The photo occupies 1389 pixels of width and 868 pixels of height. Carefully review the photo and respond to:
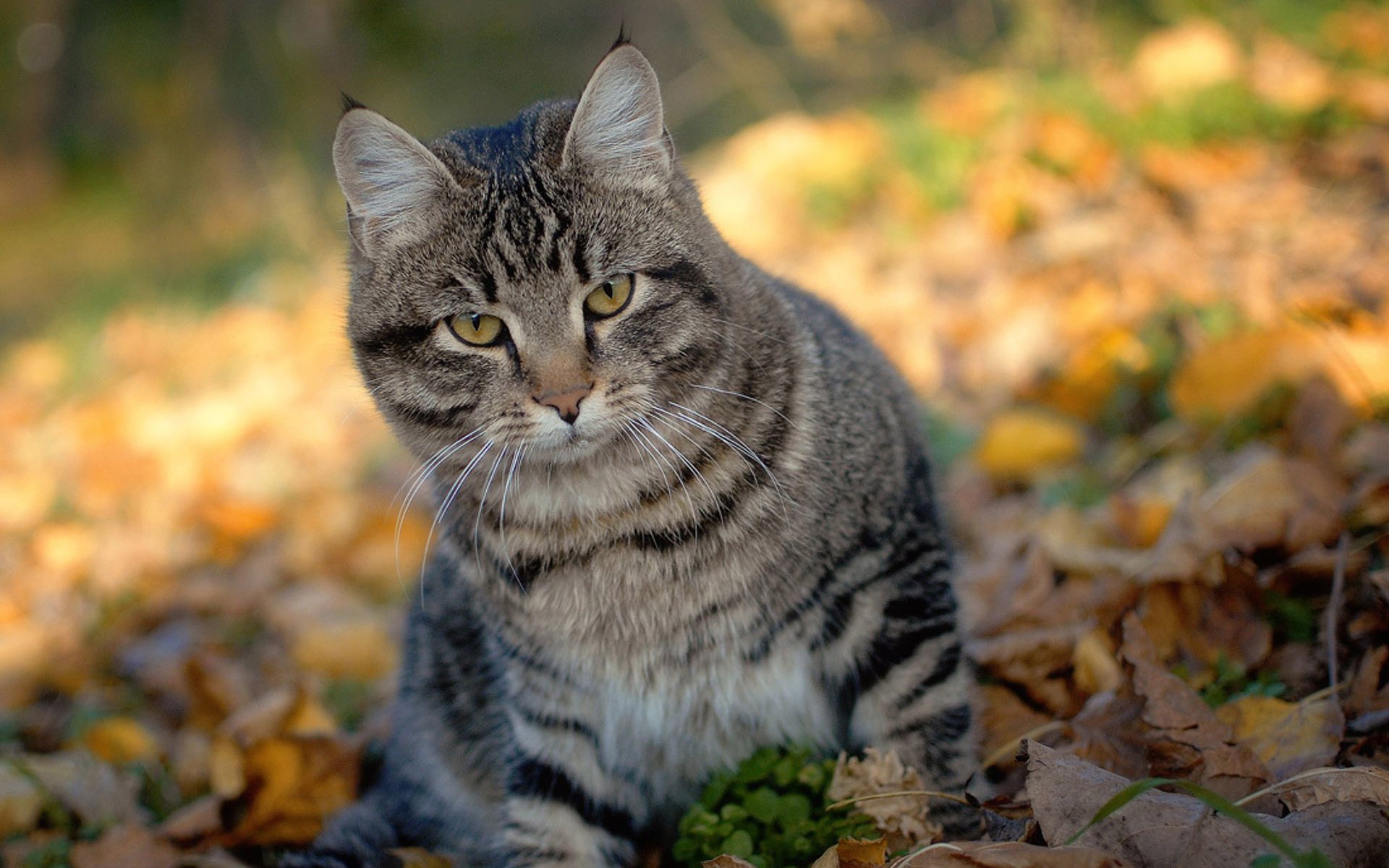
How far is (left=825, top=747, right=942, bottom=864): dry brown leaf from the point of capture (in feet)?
5.53

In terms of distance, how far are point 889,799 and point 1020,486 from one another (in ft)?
5.19

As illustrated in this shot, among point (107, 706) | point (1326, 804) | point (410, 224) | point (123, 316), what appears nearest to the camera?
point (1326, 804)

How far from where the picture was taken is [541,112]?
79.8 inches

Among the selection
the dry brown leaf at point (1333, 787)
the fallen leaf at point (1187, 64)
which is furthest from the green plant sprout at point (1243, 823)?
the fallen leaf at point (1187, 64)

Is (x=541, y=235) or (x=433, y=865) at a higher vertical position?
(x=541, y=235)

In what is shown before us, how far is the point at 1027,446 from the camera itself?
3004 mm

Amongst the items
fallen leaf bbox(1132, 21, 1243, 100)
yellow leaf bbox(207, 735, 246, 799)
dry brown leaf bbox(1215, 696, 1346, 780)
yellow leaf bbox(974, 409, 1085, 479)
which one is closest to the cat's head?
yellow leaf bbox(207, 735, 246, 799)

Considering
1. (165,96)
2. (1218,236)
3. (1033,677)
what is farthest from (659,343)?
(165,96)

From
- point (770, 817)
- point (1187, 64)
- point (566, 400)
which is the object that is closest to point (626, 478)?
point (566, 400)

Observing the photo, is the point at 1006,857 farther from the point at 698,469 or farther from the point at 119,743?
the point at 119,743

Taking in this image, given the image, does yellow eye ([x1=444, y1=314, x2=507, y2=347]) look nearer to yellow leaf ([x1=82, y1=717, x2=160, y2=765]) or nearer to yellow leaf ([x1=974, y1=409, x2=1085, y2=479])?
yellow leaf ([x1=82, y1=717, x2=160, y2=765])

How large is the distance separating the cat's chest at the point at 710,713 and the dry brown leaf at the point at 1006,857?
0.54 meters

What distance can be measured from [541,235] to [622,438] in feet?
1.27

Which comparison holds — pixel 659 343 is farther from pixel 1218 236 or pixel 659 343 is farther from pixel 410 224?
pixel 1218 236
